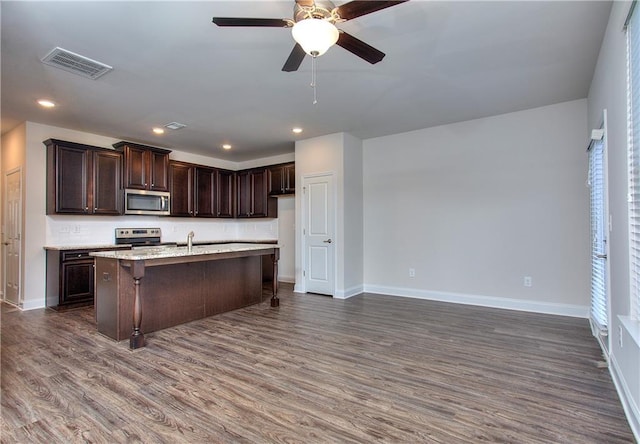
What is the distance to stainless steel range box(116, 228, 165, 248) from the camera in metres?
5.57

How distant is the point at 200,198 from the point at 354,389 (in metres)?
5.20

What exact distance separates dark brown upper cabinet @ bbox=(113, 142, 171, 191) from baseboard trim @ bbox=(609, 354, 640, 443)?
6217 millimetres

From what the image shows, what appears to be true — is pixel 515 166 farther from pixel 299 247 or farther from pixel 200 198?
pixel 200 198

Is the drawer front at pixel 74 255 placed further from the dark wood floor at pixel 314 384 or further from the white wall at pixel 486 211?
the white wall at pixel 486 211

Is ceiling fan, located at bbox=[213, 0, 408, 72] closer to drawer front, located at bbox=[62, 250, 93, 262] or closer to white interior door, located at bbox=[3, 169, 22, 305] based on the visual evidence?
drawer front, located at bbox=[62, 250, 93, 262]

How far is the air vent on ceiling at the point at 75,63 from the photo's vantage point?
111 inches

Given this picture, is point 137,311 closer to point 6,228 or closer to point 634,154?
point 6,228

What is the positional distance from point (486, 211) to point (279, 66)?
3.40 metres

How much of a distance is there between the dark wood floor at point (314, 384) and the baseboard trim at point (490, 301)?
0.86 ft

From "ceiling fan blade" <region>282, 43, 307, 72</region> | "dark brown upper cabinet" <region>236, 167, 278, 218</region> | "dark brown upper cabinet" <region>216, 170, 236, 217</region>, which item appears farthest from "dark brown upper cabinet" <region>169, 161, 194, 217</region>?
"ceiling fan blade" <region>282, 43, 307, 72</region>

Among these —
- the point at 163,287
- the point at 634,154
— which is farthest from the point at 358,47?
the point at 163,287

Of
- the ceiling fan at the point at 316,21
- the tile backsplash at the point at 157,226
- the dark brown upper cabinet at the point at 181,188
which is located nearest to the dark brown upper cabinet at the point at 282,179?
the tile backsplash at the point at 157,226

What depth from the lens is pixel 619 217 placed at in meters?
2.35

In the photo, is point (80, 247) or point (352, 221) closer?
point (80, 247)
